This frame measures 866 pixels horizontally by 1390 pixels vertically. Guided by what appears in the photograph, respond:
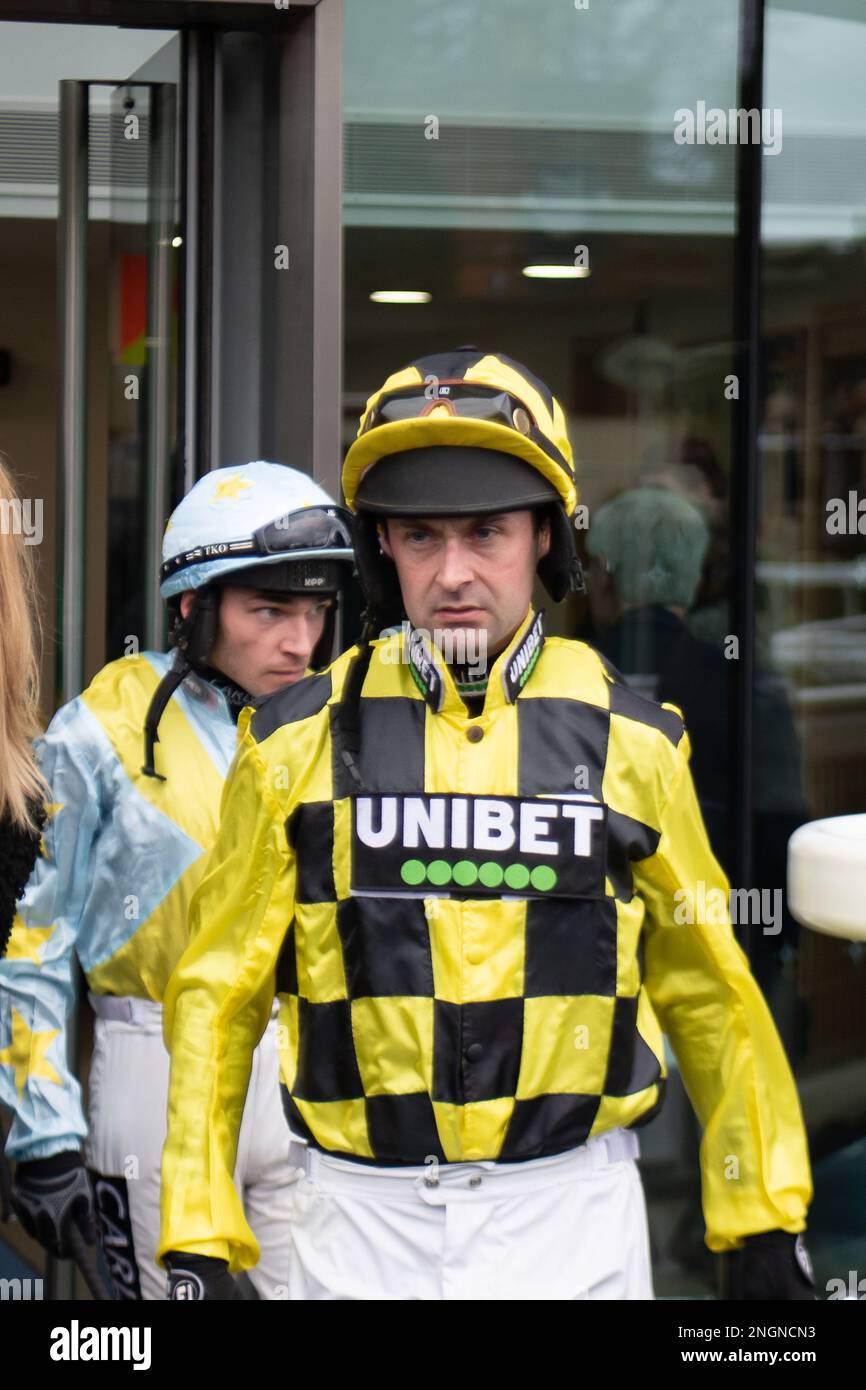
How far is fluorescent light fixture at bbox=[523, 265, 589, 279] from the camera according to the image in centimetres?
447

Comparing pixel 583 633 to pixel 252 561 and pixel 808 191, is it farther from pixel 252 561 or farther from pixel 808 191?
pixel 252 561

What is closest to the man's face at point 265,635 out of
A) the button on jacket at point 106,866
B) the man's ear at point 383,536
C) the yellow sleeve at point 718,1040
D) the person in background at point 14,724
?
the button on jacket at point 106,866

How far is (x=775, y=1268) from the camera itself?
2.24 m

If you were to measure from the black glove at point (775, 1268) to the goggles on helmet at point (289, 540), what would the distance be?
4.53 ft

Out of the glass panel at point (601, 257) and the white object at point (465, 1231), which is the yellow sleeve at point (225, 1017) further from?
the glass panel at point (601, 257)

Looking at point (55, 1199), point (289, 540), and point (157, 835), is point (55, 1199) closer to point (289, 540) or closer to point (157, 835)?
point (157, 835)

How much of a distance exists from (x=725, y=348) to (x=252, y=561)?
193 centimetres

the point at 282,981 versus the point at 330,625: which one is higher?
the point at 330,625

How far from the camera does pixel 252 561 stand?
3.07 metres

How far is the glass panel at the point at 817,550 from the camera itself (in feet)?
14.9

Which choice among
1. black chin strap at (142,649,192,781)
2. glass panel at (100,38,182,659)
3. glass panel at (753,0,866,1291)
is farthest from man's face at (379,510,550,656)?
glass panel at (753,0,866,1291)

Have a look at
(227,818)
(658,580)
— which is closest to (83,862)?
(227,818)

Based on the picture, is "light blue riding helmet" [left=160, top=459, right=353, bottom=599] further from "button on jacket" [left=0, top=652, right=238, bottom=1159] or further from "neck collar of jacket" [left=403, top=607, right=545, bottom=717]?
"neck collar of jacket" [left=403, top=607, right=545, bottom=717]

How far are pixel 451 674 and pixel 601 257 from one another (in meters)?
2.48
